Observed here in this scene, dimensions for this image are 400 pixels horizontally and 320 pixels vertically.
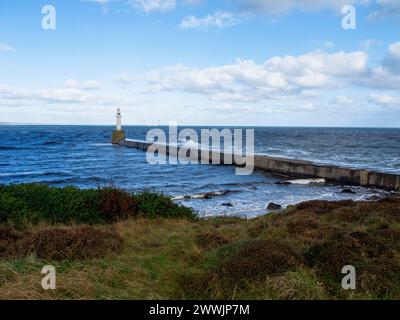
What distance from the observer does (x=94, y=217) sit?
1127 centimetres

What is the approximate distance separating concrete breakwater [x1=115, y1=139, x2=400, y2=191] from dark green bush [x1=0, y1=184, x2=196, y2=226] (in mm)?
20398

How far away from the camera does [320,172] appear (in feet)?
106

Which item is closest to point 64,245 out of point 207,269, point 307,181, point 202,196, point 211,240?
point 207,269

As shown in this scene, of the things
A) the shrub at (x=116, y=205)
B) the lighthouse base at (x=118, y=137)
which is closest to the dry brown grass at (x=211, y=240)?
the shrub at (x=116, y=205)

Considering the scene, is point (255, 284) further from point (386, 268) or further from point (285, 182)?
point (285, 182)

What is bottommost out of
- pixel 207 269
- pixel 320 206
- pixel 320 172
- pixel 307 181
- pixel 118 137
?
pixel 307 181

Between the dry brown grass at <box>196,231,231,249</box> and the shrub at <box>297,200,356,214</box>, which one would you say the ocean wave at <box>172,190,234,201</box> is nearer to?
the shrub at <box>297,200,356,214</box>

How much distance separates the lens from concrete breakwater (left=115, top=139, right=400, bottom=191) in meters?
27.4

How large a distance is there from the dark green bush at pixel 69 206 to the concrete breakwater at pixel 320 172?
20.4m

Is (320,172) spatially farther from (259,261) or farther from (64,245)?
(64,245)

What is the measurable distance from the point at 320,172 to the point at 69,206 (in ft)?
83.8

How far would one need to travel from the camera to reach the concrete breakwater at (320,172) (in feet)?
89.9

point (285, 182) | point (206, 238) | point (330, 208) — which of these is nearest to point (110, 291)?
point (206, 238)
